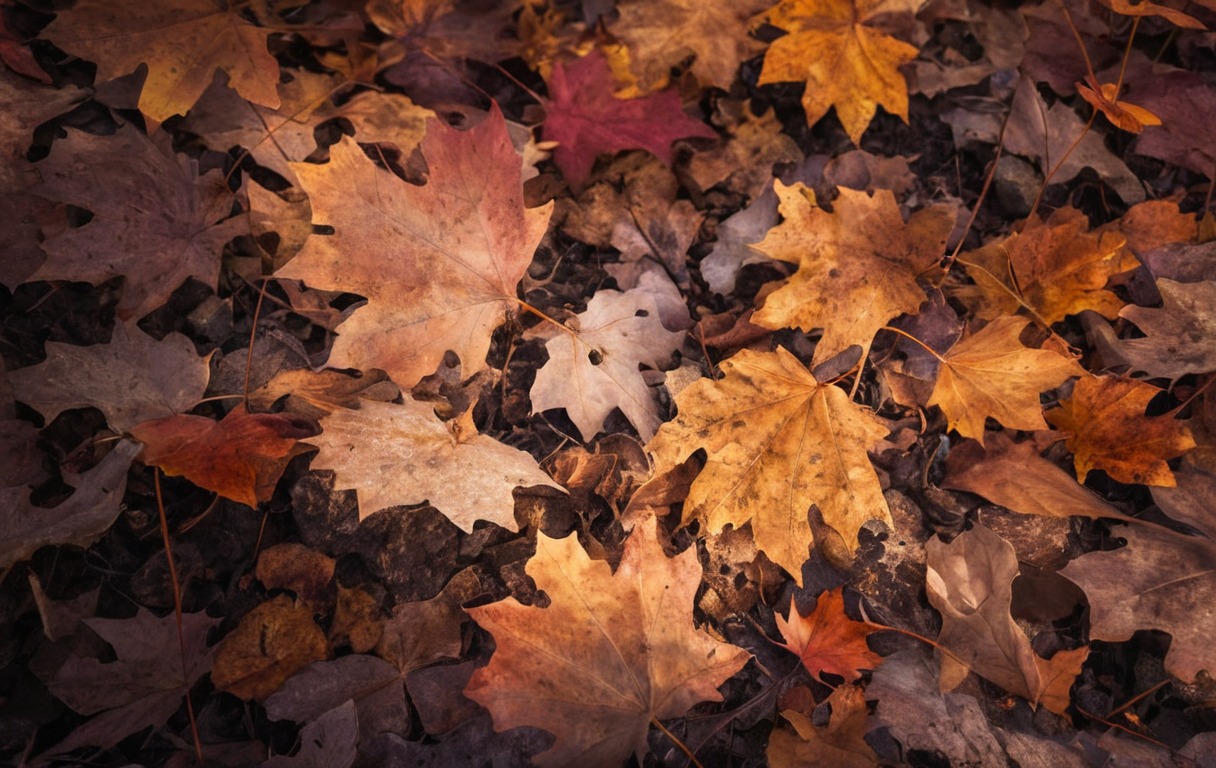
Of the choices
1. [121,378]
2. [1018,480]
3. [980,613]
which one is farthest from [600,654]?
[121,378]

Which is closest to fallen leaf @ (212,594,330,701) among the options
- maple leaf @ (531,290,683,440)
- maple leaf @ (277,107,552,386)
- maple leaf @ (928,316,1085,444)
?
maple leaf @ (277,107,552,386)

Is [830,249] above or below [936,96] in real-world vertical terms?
below

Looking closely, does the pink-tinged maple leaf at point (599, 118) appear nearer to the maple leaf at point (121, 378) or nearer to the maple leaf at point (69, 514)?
the maple leaf at point (121, 378)

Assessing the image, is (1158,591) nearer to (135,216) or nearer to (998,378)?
(998,378)

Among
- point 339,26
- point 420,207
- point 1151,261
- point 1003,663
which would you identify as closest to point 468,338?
point 420,207

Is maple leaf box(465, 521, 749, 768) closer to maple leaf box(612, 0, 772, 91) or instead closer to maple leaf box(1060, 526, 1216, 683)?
maple leaf box(1060, 526, 1216, 683)

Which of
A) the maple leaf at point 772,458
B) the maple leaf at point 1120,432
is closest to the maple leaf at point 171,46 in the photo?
the maple leaf at point 772,458

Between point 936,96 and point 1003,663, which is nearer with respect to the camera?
point 1003,663

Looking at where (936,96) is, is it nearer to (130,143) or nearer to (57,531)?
(130,143)
